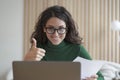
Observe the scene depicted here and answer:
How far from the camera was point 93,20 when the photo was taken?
10.8ft

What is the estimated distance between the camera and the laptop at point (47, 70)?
824mm

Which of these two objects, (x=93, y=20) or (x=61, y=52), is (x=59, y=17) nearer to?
(x=61, y=52)

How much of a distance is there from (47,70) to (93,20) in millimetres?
2526

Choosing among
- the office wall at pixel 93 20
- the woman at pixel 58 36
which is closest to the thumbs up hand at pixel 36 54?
the woman at pixel 58 36

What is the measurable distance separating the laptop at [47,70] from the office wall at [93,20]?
8.10 ft

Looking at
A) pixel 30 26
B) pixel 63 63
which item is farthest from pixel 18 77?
pixel 30 26

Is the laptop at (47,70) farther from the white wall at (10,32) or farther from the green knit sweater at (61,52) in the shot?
the white wall at (10,32)

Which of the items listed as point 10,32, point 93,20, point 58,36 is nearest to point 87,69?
point 58,36

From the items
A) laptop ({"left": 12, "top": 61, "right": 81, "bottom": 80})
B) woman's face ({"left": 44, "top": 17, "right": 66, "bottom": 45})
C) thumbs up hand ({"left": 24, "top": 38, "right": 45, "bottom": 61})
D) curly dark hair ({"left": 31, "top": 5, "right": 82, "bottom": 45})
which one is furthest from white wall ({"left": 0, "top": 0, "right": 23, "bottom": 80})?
laptop ({"left": 12, "top": 61, "right": 81, "bottom": 80})

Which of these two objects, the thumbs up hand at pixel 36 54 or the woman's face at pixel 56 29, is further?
the woman's face at pixel 56 29

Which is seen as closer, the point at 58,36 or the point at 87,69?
the point at 87,69

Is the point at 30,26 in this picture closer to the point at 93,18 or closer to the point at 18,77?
the point at 93,18

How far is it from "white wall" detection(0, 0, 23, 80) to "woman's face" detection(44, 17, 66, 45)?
216cm

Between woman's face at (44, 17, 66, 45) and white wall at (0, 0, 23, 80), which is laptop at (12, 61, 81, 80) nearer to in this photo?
woman's face at (44, 17, 66, 45)
